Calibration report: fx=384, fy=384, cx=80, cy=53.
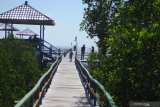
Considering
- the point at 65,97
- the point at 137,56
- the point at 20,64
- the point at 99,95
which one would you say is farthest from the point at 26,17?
the point at 137,56

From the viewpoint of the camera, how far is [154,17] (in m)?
7.79

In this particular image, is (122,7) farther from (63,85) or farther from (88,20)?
(63,85)

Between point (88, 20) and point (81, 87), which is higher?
point (88, 20)

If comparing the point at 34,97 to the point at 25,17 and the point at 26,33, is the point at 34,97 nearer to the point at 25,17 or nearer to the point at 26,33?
the point at 25,17

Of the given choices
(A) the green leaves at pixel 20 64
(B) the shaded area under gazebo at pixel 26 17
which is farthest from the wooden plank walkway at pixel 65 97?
(B) the shaded area under gazebo at pixel 26 17

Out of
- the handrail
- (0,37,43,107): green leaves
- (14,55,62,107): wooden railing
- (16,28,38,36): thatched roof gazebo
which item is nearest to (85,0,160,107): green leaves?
the handrail

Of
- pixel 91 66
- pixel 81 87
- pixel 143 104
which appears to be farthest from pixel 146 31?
pixel 91 66

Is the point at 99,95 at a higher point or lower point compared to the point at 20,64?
lower

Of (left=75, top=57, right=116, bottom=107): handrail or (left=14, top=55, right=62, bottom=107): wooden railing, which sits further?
(left=75, top=57, right=116, bottom=107): handrail

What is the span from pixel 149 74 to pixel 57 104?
17.7ft

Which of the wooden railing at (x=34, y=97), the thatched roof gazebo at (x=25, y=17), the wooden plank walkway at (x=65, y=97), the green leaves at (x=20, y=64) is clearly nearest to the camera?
the wooden railing at (x=34, y=97)

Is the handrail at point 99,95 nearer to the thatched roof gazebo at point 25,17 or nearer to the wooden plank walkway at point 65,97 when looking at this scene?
the wooden plank walkway at point 65,97

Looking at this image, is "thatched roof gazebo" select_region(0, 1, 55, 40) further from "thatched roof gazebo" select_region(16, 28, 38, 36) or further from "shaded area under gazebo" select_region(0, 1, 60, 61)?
"thatched roof gazebo" select_region(16, 28, 38, 36)

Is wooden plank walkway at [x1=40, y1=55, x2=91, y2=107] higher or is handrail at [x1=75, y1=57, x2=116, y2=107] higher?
handrail at [x1=75, y1=57, x2=116, y2=107]
